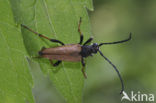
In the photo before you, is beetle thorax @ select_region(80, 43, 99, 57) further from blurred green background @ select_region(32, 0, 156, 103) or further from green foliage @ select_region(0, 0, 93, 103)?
blurred green background @ select_region(32, 0, 156, 103)

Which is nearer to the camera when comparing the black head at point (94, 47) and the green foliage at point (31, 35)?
the green foliage at point (31, 35)

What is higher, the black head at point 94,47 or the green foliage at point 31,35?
the green foliage at point 31,35

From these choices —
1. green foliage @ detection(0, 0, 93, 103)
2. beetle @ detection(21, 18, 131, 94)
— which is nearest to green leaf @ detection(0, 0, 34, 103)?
green foliage @ detection(0, 0, 93, 103)

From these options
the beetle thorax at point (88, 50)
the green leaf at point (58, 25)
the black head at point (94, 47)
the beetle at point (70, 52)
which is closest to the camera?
the green leaf at point (58, 25)

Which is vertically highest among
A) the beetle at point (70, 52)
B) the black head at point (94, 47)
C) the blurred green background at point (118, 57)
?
the beetle at point (70, 52)

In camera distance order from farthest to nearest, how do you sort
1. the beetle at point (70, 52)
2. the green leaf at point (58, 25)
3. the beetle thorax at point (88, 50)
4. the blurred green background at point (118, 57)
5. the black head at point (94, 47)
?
the blurred green background at point (118, 57), the black head at point (94, 47), the beetle thorax at point (88, 50), the beetle at point (70, 52), the green leaf at point (58, 25)

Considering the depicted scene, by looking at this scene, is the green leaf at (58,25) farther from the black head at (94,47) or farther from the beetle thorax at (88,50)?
the black head at (94,47)

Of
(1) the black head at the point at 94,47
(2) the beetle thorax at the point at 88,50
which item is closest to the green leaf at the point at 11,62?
(2) the beetle thorax at the point at 88,50

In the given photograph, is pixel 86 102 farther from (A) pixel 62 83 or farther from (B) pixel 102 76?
(A) pixel 62 83
